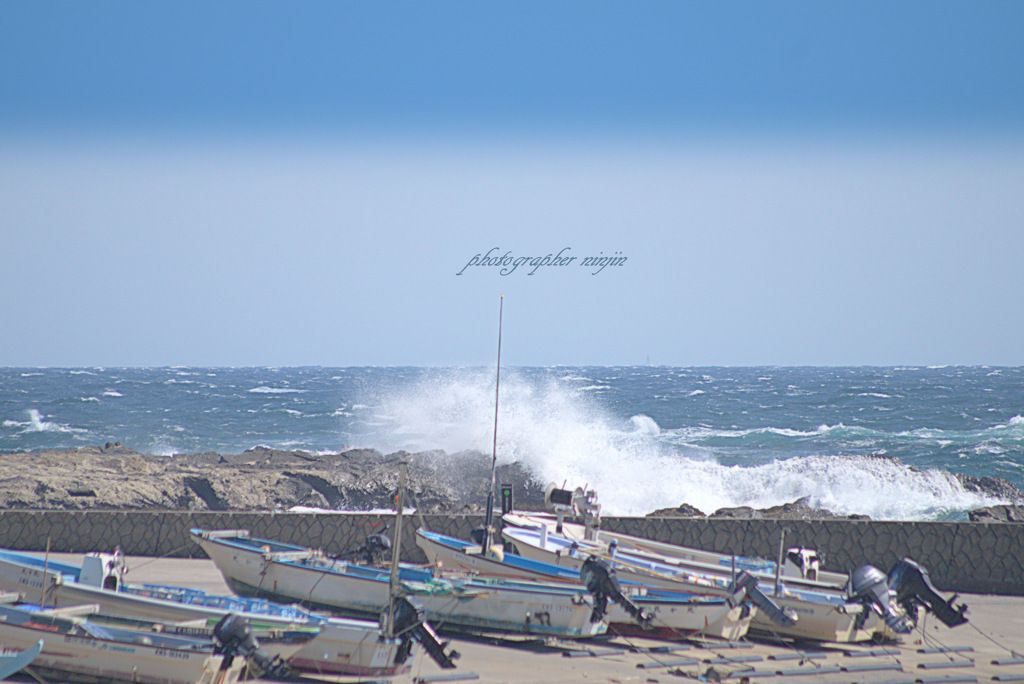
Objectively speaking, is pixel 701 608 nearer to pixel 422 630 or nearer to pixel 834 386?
pixel 422 630

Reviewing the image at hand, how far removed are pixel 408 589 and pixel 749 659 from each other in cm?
417

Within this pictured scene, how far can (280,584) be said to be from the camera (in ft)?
42.0

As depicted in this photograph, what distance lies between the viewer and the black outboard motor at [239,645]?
9016 mm

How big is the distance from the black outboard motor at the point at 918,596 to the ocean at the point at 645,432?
52.3ft

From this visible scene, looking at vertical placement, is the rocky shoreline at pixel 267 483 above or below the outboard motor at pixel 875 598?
below

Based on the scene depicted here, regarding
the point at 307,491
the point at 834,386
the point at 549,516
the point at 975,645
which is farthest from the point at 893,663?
the point at 834,386

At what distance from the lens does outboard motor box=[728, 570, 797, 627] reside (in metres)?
11.7

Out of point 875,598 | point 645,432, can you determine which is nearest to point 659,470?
point 645,432

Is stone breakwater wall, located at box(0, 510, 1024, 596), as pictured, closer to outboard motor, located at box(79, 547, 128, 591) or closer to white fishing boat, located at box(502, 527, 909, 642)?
white fishing boat, located at box(502, 527, 909, 642)

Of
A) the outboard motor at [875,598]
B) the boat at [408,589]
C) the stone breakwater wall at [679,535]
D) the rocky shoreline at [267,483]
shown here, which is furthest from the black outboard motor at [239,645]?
the rocky shoreline at [267,483]

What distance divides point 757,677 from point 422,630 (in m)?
3.71

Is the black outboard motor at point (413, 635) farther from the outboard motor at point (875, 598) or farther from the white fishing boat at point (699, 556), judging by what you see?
the outboard motor at point (875, 598)

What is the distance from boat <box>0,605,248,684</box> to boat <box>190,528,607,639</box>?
2.69 m

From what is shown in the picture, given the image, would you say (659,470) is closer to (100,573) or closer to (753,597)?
(753,597)
